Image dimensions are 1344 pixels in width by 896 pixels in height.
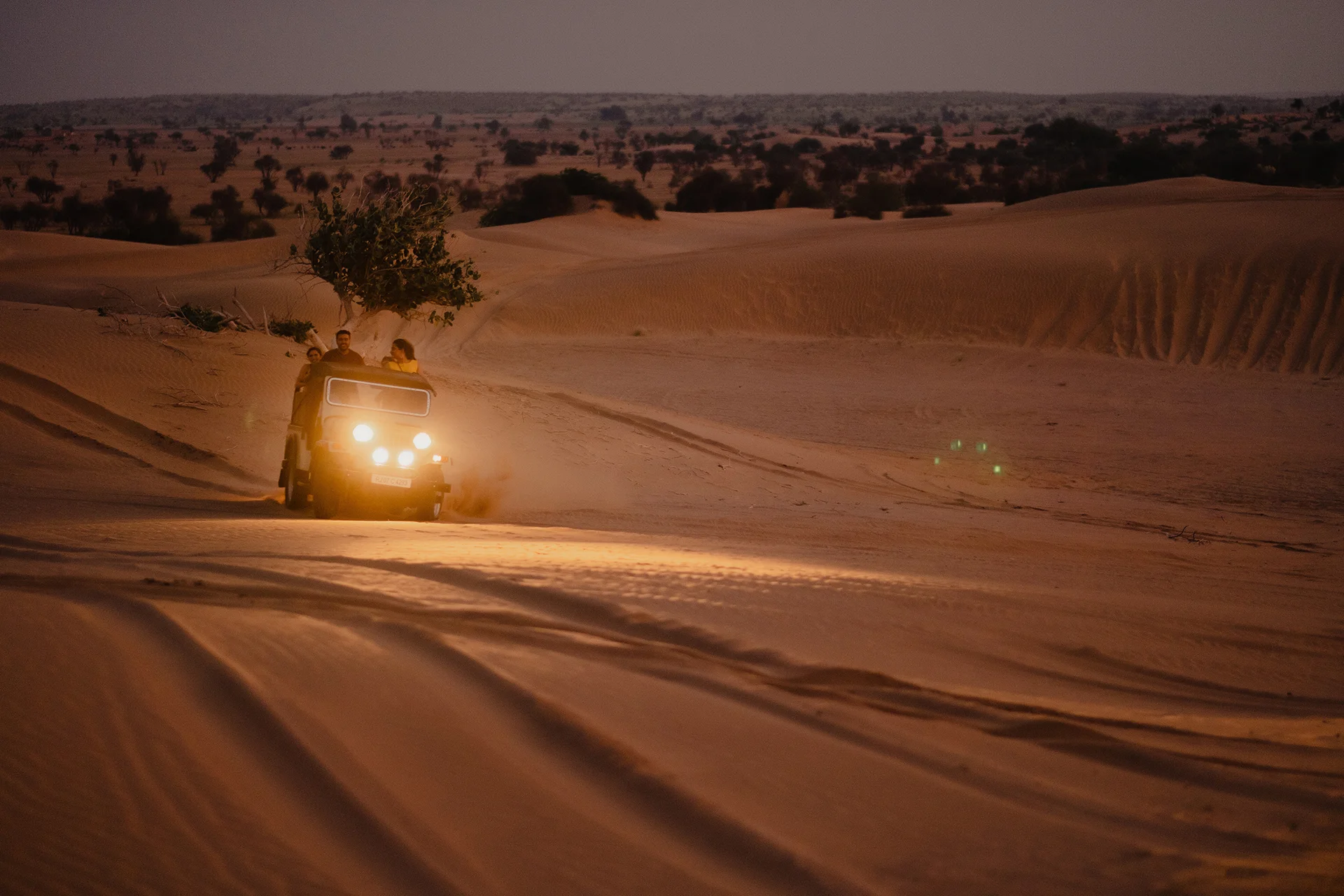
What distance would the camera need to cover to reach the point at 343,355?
1046 cm

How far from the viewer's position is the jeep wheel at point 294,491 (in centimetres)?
1000

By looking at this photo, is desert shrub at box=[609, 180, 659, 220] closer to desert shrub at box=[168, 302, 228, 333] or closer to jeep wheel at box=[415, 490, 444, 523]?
desert shrub at box=[168, 302, 228, 333]

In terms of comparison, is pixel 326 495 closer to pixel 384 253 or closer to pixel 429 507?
pixel 429 507

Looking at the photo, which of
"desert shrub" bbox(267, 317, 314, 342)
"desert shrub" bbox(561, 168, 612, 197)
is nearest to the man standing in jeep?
"desert shrub" bbox(267, 317, 314, 342)

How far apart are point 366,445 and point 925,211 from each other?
41.9 metres

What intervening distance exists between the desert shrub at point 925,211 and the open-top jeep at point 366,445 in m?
40.3

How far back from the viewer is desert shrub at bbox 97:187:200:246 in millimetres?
42688

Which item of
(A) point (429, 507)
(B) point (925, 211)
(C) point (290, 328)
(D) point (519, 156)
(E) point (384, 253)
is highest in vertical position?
(D) point (519, 156)

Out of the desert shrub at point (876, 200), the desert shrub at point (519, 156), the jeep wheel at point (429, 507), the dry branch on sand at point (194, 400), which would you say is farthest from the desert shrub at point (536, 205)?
the jeep wheel at point (429, 507)

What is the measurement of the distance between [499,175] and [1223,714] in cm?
7323

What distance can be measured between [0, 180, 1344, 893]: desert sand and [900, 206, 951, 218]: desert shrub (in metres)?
31.5

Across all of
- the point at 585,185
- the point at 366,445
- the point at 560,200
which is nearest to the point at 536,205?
the point at 560,200

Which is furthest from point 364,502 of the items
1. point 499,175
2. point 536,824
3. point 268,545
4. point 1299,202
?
point 499,175

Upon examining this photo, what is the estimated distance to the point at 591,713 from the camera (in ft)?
13.6
